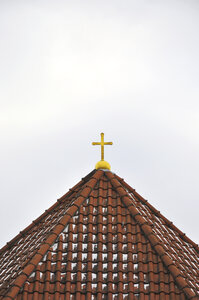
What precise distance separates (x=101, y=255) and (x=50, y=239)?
43.1 inches

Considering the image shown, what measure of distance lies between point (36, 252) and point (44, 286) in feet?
3.00

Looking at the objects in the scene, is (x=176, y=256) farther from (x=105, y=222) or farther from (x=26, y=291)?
(x=26, y=291)

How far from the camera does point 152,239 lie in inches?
452

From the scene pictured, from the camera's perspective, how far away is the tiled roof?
10.4m

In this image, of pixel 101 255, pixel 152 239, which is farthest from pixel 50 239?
pixel 152 239

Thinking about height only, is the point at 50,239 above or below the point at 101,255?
above

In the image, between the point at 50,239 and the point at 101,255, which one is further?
the point at 50,239

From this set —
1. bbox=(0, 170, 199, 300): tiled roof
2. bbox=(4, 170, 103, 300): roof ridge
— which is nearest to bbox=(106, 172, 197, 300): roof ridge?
bbox=(0, 170, 199, 300): tiled roof

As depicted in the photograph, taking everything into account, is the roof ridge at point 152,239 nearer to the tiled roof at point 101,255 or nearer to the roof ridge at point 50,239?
the tiled roof at point 101,255

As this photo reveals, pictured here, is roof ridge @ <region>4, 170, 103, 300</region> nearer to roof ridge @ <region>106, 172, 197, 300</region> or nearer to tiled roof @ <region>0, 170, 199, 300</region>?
tiled roof @ <region>0, 170, 199, 300</region>

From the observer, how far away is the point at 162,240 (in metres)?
12.2

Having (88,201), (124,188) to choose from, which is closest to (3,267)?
(88,201)

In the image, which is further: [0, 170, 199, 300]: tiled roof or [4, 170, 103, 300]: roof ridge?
[0, 170, 199, 300]: tiled roof

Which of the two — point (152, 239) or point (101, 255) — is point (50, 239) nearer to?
point (101, 255)
